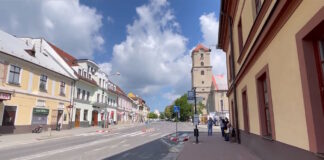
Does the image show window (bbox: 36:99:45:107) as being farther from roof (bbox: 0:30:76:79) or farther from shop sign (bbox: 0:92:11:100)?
shop sign (bbox: 0:92:11:100)

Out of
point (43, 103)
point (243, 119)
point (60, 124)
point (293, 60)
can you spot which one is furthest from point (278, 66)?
point (60, 124)

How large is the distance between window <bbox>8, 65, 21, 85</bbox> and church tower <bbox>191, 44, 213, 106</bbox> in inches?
2605

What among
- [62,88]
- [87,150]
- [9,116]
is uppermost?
[62,88]

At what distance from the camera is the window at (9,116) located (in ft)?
60.6

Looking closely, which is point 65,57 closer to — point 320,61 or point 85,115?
point 85,115

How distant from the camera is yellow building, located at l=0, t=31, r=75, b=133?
18.5 meters

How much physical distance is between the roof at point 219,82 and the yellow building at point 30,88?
51.6 meters

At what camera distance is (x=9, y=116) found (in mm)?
18922

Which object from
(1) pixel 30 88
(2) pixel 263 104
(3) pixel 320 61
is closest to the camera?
(3) pixel 320 61

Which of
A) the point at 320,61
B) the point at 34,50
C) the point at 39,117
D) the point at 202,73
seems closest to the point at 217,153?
the point at 320,61

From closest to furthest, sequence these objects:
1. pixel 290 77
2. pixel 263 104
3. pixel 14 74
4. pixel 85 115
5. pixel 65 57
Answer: pixel 290 77 < pixel 263 104 < pixel 14 74 < pixel 65 57 < pixel 85 115

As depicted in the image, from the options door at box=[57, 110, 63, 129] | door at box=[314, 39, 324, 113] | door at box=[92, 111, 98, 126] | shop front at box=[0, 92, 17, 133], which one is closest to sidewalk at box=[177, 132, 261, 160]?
door at box=[314, 39, 324, 113]

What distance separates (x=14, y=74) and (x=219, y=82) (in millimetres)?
63245

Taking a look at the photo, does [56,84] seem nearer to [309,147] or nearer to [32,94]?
[32,94]
